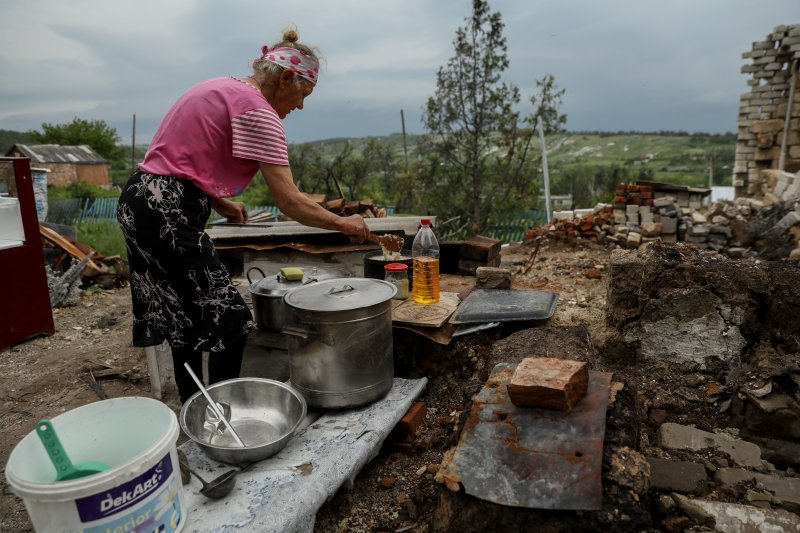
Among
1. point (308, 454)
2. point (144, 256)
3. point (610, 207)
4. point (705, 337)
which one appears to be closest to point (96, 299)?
Result: point (144, 256)

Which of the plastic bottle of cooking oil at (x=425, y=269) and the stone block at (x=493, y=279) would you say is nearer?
the plastic bottle of cooking oil at (x=425, y=269)

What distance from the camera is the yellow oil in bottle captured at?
3.54m

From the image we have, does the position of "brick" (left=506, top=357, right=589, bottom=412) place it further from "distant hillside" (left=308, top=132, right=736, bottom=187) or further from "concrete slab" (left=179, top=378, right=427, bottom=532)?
"distant hillside" (left=308, top=132, right=736, bottom=187)

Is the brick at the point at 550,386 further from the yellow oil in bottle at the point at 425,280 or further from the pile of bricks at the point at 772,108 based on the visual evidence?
the pile of bricks at the point at 772,108

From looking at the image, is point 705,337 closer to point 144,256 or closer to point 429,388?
point 429,388

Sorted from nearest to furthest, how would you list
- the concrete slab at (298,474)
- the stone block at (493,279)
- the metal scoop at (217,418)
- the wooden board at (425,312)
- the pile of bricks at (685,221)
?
the concrete slab at (298,474) → the metal scoop at (217,418) → the wooden board at (425,312) → the stone block at (493,279) → the pile of bricks at (685,221)

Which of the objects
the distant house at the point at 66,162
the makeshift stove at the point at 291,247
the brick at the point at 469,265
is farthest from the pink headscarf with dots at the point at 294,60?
the distant house at the point at 66,162

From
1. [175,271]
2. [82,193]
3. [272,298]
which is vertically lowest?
[82,193]

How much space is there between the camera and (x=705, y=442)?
8.43 ft

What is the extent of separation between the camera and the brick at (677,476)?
7.13 feet

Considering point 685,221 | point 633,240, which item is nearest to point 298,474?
point 633,240

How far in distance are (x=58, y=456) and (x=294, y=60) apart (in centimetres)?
194

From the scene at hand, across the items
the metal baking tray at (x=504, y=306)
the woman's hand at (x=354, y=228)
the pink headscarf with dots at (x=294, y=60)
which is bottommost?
the metal baking tray at (x=504, y=306)

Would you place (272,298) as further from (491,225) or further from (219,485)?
(491,225)
